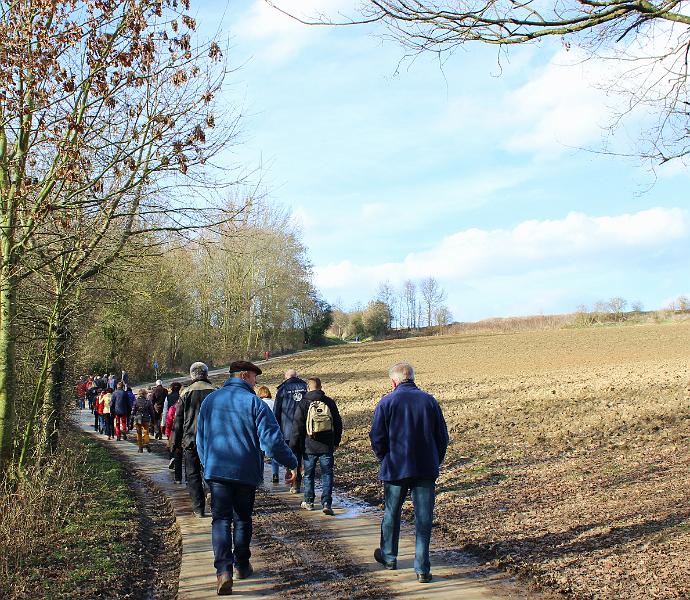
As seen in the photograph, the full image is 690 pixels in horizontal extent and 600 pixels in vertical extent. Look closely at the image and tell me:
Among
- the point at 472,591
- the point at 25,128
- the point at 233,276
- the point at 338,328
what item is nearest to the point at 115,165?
the point at 25,128

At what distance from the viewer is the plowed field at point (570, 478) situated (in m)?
6.64

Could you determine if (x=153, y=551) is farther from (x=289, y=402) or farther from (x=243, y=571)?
(x=289, y=402)

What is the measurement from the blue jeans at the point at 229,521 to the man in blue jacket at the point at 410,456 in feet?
4.20

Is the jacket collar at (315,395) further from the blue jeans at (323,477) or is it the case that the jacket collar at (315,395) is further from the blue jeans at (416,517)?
the blue jeans at (416,517)

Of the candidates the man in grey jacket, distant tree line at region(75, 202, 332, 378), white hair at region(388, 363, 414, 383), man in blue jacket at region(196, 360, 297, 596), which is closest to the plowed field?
white hair at region(388, 363, 414, 383)

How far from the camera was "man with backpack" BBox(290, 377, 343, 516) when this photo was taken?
9.71 m

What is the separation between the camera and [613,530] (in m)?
7.59

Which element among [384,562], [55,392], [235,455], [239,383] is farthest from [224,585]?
[55,392]

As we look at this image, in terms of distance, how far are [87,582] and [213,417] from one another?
6.03ft

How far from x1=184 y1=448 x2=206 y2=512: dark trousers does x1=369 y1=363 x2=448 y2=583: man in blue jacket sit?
11.6 ft

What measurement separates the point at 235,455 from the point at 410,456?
1567 millimetres

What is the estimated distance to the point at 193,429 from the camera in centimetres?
975

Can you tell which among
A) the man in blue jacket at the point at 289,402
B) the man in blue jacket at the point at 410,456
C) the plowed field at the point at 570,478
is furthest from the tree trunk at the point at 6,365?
the plowed field at the point at 570,478

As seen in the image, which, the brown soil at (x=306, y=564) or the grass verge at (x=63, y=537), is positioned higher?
the grass verge at (x=63, y=537)
